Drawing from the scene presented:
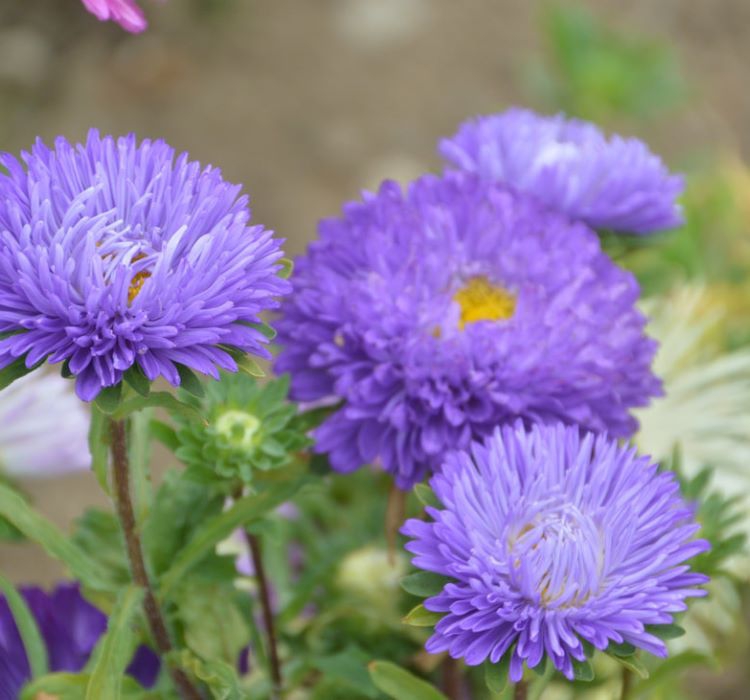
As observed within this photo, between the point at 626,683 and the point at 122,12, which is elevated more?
the point at 122,12

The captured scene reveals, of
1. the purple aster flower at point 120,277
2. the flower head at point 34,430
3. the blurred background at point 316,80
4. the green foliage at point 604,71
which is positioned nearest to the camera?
the purple aster flower at point 120,277

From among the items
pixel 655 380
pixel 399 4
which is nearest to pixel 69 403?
pixel 655 380

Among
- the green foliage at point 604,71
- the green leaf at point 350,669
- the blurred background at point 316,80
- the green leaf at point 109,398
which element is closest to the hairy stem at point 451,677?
the green leaf at point 350,669

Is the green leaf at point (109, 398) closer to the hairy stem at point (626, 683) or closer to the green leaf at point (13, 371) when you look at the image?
the green leaf at point (13, 371)

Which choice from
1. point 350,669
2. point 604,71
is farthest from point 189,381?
point 604,71

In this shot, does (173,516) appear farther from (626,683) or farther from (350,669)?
(626,683)

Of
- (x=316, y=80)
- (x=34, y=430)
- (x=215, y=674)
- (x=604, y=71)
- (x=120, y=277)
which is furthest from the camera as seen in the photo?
(x=316, y=80)

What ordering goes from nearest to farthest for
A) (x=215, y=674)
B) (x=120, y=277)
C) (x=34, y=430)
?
(x=120, y=277), (x=215, y=674), (x=34, y=430)

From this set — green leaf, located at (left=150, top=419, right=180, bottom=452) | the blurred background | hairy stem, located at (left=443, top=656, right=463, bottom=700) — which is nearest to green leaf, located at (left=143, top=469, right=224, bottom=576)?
green leaf, located at (left=150, top=419, right=180, bottom=452)
